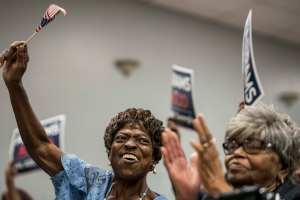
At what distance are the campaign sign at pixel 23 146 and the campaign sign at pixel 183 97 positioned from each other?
686mm

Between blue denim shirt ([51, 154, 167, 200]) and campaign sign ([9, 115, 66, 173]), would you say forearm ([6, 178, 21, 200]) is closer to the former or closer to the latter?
blue denim shirt ([51, 154, 167, 200])

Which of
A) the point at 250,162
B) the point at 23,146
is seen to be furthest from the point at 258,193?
the point at 23,146

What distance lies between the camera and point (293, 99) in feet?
17.2

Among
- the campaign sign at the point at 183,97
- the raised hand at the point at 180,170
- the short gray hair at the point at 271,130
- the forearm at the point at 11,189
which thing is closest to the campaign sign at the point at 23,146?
the campaign sign at the point at 183,97

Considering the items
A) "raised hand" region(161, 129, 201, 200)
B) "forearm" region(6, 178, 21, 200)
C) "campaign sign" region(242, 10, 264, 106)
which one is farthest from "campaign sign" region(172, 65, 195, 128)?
"forearm" region(6, 178, 21, 200)

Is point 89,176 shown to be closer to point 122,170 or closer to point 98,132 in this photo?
point 122,170

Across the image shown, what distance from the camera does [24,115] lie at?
189 centimetres

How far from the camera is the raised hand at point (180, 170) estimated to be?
122 centimetres

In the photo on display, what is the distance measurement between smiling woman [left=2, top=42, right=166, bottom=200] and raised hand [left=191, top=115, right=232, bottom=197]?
1.94 feet

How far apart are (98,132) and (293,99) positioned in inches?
85.0

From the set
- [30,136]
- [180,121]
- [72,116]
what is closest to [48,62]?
[72,116]

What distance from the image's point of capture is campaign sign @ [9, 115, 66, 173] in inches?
129

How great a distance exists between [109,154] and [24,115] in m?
0.31

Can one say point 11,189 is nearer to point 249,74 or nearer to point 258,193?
point 258,193
